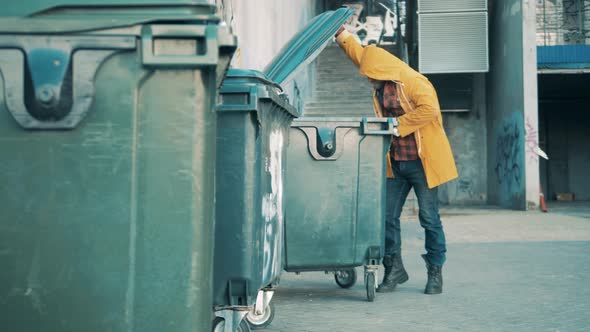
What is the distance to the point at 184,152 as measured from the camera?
8.02ft

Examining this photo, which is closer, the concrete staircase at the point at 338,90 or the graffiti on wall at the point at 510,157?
the concrete staircase at the point at 338,90

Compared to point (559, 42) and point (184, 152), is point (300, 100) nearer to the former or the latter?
point (184, 152)

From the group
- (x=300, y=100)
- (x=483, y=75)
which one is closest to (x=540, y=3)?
(x=483, y=75)

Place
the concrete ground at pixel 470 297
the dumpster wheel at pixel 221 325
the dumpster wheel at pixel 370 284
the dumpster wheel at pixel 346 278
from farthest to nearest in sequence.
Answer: the dumpster wheel at pixel 346 278 < the dumpster wheel at pixel 370 284 < the concrete ground at pixel 470 297 < the dumpster wheel at pixel 221 325

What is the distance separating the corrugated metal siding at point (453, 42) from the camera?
68.5ft

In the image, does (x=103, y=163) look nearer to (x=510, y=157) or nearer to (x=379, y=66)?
(x=379, y=66)

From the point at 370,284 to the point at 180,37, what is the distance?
3298 mm

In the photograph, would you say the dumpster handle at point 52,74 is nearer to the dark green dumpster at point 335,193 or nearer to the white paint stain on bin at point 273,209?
the white paint stain on bin at point 273,209

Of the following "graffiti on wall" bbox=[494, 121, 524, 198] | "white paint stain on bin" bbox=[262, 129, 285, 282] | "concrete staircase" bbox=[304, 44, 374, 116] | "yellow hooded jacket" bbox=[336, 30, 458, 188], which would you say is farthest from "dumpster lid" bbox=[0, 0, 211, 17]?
"graffiti on wall" bbox=[494, 121, 524, 198]

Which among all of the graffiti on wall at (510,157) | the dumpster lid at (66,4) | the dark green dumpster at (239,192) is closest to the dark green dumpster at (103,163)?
the dumpster lid at (66,4)

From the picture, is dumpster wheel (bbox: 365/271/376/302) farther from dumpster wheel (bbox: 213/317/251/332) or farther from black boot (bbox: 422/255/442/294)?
dumpster wheel (bbox: 213/317/251/332)

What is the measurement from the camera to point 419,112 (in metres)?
5.56

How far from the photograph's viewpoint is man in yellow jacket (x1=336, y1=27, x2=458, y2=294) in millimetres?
5594

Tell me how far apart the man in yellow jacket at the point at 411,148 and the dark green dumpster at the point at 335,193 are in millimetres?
512
